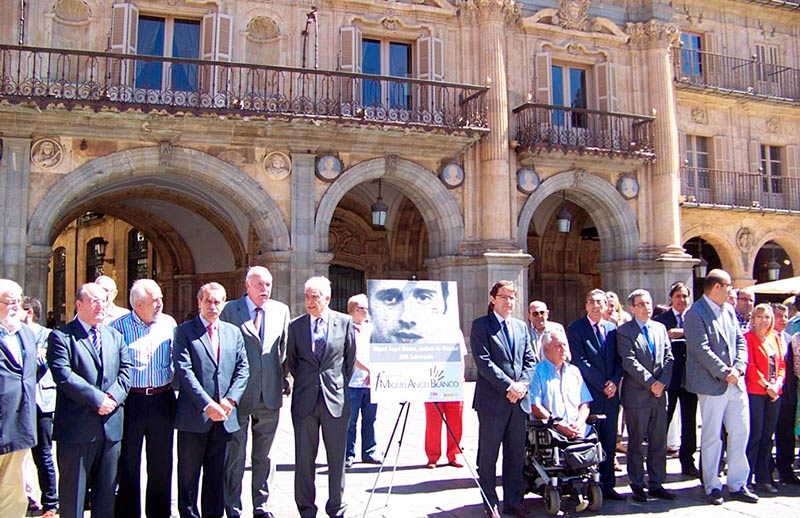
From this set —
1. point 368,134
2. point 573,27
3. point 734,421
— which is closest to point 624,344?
point 734,421

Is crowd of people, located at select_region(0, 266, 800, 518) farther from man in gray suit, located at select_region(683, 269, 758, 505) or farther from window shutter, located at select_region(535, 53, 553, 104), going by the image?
window shutter, located at select_region(535, 53, 553, 104)

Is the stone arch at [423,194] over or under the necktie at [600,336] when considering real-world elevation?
over

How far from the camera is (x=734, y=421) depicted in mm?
6750

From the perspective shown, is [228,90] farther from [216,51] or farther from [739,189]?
[739,189]

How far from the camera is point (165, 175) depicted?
14.7 metres

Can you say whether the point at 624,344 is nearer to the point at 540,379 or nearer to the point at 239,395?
the point at 540,379

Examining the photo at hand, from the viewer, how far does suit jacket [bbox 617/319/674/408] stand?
6492 millimetres

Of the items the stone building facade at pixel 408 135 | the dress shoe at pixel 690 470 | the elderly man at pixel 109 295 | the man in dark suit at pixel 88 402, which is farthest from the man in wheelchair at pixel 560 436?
the stone building facade at pixel 408 135

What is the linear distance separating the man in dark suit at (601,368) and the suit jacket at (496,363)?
26.9 inches

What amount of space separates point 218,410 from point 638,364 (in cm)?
355

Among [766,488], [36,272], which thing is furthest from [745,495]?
[36,272]

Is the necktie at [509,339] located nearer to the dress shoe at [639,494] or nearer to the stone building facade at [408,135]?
the dress shoe at [639,494]

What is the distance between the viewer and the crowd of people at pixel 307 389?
512 cm

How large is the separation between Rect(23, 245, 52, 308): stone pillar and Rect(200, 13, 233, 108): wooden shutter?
4.01 m
